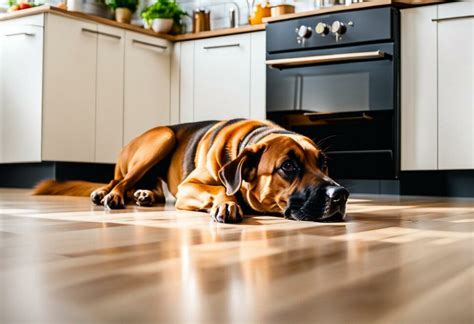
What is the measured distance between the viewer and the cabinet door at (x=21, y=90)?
3992mm

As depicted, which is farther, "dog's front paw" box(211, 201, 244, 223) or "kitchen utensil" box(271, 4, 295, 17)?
"kitchen utensil" box(271, 4, 295, 17)

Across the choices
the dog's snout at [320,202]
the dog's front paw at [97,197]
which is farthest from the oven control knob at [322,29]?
the dog's snout at [320,202]

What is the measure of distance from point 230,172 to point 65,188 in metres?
1.44

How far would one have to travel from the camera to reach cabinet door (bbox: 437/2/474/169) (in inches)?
139

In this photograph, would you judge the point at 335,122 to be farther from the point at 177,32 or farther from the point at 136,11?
the point at 136,11

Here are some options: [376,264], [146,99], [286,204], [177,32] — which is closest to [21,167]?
[146,99]

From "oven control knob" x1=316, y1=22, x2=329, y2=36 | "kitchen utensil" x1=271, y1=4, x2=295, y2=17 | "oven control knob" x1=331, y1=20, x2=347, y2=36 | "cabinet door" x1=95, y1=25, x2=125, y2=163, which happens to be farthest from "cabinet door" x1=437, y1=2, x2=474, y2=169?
"cabinet door" x1=95, y1=25, x2=125, y2=163

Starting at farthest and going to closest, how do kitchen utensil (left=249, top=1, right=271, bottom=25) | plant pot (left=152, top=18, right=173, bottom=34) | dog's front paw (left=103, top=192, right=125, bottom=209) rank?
1. plant pot (left=152, top=18, right=173, bottom=34)
2. kitchen utensil (left=249, top=1, right=271, bottom=25)
3. dog's front paw (left=103, top=192, right=125, bottom=209)

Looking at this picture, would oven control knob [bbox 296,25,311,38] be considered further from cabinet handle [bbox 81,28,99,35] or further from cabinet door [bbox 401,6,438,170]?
cabinet handle [bbox 81,28,99,35]

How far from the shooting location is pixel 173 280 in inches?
33.4

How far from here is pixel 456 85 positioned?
3564mm

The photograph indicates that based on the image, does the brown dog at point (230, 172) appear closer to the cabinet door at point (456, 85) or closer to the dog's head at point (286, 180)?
the dog's head at point (286, 180)

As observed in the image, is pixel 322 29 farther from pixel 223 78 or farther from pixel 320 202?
pixel 320 202

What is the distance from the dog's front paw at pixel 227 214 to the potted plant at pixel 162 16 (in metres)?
3.21
